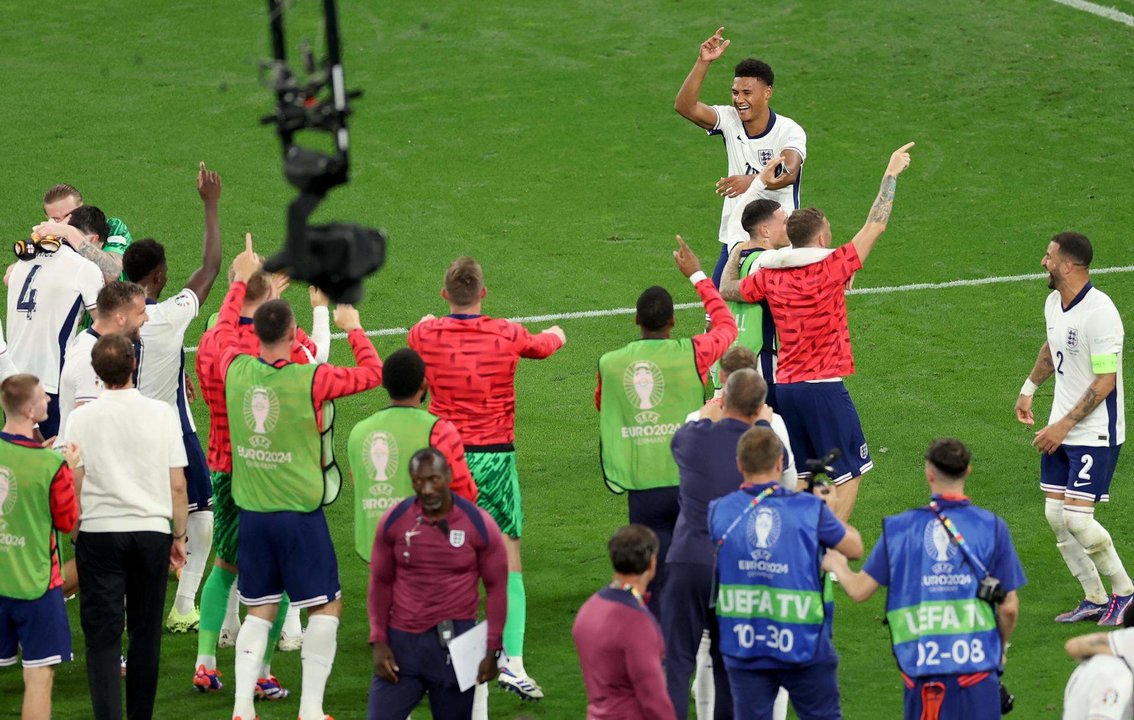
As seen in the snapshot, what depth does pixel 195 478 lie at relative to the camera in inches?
404

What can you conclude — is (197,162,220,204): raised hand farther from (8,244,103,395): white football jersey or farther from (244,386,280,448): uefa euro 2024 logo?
(244,386,280,448): uefa euro 2024 logo

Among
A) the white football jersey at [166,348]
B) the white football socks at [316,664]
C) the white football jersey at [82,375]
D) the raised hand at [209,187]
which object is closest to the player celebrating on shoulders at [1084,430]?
the white football socks at [316,664]

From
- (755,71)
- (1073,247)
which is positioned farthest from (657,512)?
(755,71)

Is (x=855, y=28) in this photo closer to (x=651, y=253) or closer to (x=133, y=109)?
(x=651, y=253)

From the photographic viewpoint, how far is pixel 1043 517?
11789 mm

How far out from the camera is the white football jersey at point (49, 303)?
11031 mm

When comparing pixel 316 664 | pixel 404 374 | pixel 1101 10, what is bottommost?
pixel 316 664

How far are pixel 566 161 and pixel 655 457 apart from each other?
11.4 meters

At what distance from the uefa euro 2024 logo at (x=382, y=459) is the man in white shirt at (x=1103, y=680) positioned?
3.27 meters

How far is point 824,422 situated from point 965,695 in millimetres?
3627

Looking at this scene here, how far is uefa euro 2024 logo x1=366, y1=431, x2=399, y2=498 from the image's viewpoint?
845 cm

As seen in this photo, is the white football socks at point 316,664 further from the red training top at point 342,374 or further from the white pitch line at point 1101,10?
the white pitch line at point 1101,10

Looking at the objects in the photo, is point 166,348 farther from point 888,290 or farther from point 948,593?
point 888,290

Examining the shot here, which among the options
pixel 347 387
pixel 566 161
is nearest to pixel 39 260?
pixel 347 387
